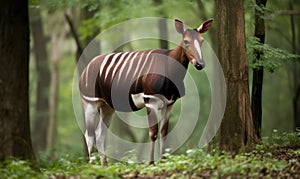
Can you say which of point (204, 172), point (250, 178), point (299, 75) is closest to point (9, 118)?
point (204, 172)

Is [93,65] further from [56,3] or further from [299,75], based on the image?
[299,75]

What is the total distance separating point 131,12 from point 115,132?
6.29 metres

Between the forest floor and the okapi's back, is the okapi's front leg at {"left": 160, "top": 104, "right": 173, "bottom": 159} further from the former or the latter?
the forest floor

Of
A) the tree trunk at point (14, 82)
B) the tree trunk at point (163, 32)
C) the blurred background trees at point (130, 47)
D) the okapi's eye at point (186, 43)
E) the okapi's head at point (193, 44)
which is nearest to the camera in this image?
the tree trunk at point (14, 82)

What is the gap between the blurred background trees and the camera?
57.7ft

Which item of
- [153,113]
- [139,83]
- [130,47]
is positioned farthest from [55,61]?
[153,113]

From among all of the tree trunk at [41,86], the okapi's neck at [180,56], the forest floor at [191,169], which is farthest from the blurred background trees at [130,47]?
the forest floor at [191,169]

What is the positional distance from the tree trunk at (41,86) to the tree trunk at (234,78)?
65.1 feet

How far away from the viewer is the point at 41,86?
31.2 meters

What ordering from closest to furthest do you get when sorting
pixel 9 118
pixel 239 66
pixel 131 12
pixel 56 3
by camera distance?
pixel 9 118
pixel 239 66
pixel 56 3
pixel 131 12

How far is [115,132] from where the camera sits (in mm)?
25812

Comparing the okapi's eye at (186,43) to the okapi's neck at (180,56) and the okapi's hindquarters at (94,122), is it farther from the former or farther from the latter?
the okapi's hindquarters at (94,122)

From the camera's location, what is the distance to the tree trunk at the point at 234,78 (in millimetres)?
10602

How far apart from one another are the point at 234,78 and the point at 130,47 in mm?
14162
